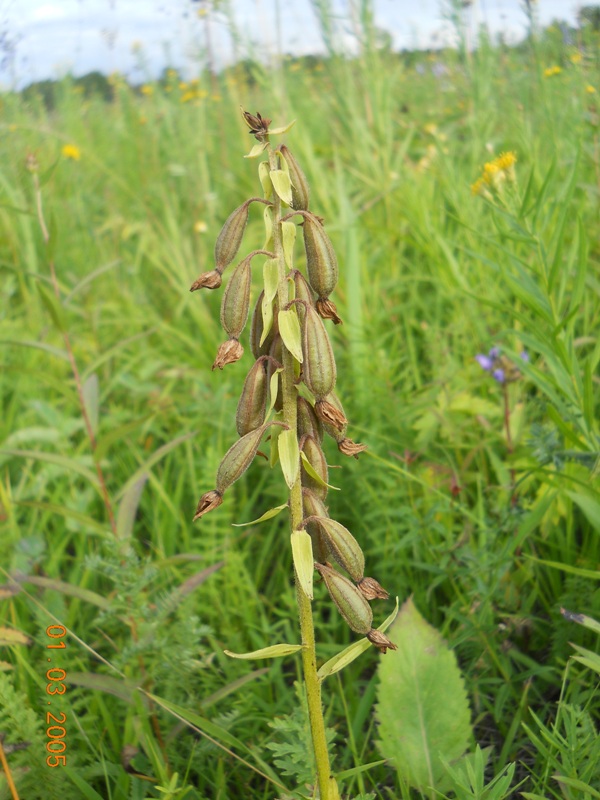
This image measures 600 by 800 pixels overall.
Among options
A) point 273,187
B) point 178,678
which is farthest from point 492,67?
point 178,678

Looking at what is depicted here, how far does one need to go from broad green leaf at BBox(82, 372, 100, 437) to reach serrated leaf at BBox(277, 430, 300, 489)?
0.95 m

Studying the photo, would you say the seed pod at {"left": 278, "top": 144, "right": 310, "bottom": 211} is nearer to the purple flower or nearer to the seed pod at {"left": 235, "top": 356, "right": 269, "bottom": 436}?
the seed pod at {"left": 235, "top": 356, "right": 269, "bottom": 436}

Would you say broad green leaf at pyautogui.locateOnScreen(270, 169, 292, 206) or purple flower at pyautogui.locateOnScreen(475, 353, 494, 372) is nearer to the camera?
broad green leaf at pyautogui.locateOnScreen(270, 169, 292, 206)

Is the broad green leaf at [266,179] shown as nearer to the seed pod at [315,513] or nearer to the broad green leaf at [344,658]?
the seed pod at [315,513]

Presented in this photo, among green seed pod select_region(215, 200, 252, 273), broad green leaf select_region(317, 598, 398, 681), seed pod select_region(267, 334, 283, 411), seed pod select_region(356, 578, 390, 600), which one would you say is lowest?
broad green leaf select_region(317, 598, 398, 681)

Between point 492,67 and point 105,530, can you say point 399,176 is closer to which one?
point 492,67

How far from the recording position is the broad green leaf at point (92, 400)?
6.15 ft

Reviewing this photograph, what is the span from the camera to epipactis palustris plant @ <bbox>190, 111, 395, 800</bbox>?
1045 mm

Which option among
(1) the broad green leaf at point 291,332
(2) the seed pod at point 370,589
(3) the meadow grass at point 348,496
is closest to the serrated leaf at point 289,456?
(1) the broad green leaf at point 291,332

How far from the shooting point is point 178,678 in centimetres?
152

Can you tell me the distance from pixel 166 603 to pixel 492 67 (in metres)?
3.43

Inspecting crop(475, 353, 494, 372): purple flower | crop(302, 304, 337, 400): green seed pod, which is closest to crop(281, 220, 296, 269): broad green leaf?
crop(302, 304, 337, 400): green seed pod
